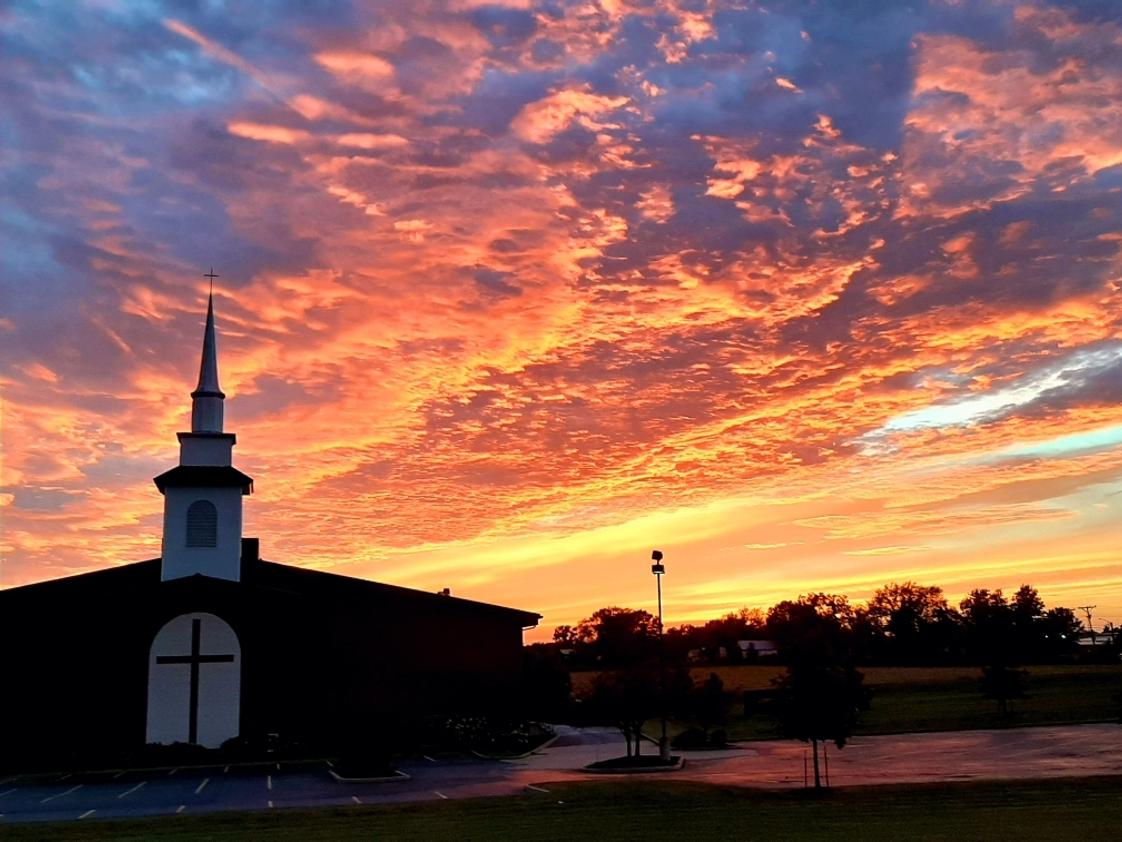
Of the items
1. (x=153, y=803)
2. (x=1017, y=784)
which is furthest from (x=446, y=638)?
(x=1017, y=784)

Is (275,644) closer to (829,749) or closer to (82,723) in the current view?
(82,723)

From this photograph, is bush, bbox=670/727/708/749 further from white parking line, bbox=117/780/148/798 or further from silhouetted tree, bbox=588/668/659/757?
white parking line, bbox=117/780/148/798

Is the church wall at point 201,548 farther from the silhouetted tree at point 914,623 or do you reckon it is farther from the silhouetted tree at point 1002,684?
the silhouetted tree at point 914,623

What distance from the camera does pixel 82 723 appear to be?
43.1 metres

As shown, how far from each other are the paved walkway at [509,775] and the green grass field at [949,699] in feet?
28.9

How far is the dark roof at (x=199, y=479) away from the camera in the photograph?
4709cm

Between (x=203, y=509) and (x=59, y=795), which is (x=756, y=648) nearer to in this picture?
(x=203, y=509)

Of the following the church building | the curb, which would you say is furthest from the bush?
the curb

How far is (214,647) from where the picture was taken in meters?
44.7

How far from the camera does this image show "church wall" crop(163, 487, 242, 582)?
47344mm

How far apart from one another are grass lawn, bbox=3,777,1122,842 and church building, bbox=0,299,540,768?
56.1 feet

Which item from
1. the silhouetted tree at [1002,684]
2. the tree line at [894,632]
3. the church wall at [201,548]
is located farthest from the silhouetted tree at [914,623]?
the church wall at [201,548]

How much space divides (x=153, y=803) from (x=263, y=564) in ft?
71.9

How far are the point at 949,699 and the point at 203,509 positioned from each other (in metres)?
44.5
